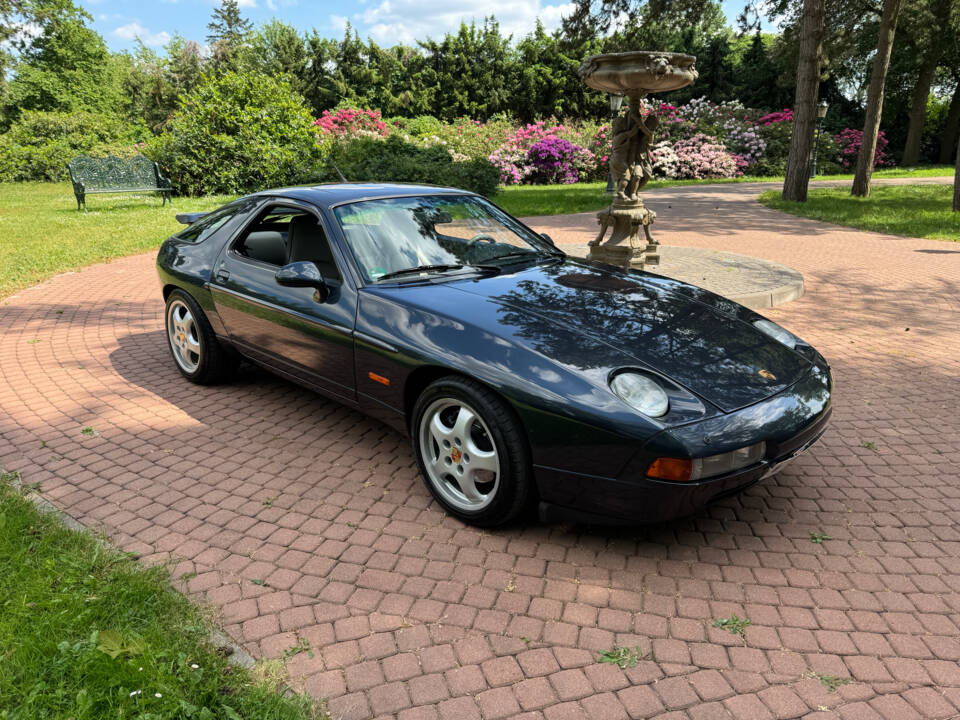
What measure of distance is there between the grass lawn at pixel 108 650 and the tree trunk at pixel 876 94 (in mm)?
18986

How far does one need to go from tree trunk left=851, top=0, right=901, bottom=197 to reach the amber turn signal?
17.6 metres

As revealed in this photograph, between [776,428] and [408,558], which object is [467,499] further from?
[776,428]

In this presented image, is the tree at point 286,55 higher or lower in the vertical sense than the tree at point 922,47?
higher

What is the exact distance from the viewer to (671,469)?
8.18 feet

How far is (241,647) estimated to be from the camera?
2.34 meters

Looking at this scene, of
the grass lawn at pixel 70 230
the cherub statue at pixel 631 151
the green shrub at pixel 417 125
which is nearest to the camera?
the cherub statue at pixel 631 151

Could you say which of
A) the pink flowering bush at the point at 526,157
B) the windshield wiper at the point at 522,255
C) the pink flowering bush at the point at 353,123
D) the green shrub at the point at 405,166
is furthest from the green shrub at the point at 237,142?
the windshield wiper at the point at 522,255

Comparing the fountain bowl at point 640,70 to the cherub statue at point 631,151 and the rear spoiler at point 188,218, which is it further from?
the rear spoiler at point 188,218

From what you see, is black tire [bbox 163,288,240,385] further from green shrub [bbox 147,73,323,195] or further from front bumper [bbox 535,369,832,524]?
green shrub [bbox 147,73,323,195]

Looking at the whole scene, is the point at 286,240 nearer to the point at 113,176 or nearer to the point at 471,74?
the point at 113,176

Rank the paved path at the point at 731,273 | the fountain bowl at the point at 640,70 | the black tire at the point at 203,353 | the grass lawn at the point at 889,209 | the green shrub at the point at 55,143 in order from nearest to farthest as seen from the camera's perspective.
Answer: the black tire at the point at 203,353 < the paved path at the point at 731,273 < the fountain bowl at the point at 640,70 < the grass lawn at the point at 889,209 < the green shrub at the point at 55,143

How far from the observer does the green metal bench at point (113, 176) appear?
49.1 ft

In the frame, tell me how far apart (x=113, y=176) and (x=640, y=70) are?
1344cm

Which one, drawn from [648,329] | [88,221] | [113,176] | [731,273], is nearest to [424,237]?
[648,329]
